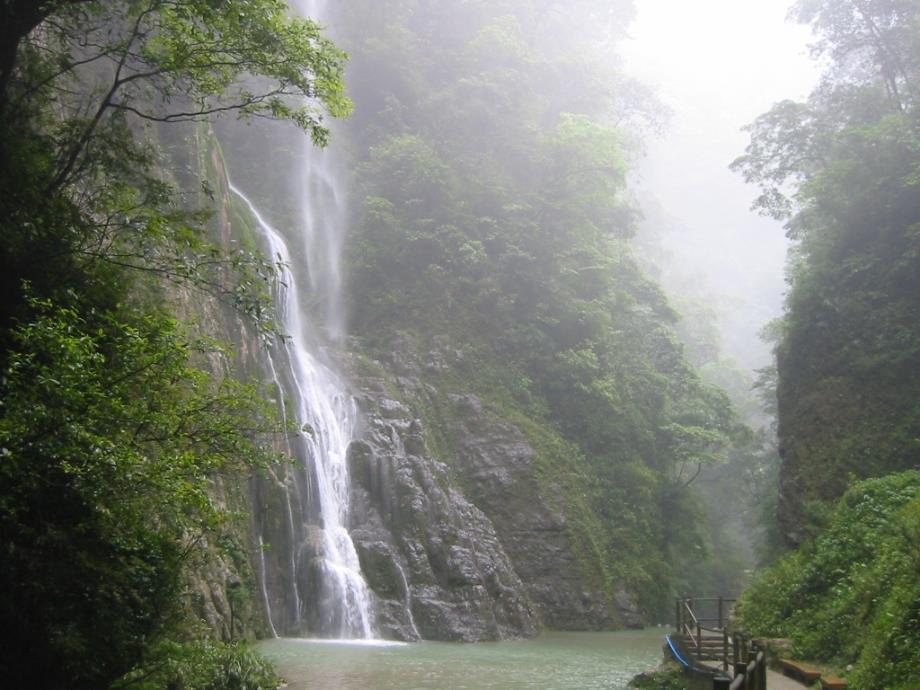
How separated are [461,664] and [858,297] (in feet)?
40.9

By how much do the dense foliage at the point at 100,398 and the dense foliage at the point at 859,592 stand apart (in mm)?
6829

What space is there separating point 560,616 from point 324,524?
7.38m

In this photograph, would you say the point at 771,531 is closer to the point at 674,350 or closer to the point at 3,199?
the point at 674,350

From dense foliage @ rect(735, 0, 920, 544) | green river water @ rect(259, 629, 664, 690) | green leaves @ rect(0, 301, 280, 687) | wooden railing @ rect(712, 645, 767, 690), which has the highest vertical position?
dense foliage @ rect(735, 0, 920, 544)

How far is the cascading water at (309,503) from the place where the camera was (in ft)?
55.0

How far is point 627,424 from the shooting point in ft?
90.8

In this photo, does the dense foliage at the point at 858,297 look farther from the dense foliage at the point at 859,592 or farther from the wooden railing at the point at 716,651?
the wooden railing at the point at 716,651

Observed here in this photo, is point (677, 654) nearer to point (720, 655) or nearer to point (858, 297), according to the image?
point (720, 655)

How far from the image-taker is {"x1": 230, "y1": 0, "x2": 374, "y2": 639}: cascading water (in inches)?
660

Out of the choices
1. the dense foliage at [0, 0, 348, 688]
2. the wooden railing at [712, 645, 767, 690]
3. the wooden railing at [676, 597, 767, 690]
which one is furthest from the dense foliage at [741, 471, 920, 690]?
the dense foliage at [0, 0, 348, 688]

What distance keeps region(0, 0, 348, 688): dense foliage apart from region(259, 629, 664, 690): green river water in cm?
212

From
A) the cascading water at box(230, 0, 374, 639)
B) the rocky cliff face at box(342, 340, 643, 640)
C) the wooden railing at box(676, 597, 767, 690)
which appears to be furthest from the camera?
the rocky cliff face at box(342, 340, 643, 640)

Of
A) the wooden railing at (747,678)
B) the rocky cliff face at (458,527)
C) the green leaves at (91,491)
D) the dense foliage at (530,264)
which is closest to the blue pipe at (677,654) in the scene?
the wooden railing at (747,678)

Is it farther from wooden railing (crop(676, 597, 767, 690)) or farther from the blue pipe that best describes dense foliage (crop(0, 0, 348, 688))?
the blue pipe
